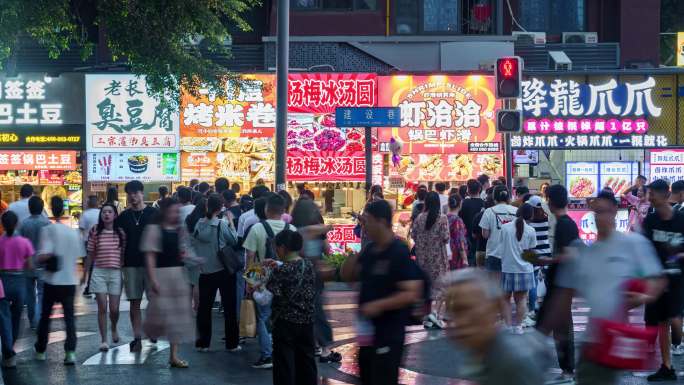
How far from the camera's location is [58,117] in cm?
2273

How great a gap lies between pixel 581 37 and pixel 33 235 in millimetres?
20007

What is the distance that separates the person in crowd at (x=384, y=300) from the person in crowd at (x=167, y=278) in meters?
3.46

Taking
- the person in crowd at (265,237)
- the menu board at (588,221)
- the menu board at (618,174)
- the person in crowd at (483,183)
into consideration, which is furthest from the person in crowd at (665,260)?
the menu board at (618,174)

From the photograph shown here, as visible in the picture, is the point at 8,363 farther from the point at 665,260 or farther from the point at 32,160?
the point at 32,160

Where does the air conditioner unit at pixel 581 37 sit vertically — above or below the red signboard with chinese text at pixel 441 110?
above

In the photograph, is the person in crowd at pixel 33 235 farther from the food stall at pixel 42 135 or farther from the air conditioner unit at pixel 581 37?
the air conditioner unit at pixel 581 37

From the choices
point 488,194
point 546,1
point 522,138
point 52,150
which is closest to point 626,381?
point 488,194

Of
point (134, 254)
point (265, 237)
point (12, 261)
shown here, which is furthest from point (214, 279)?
point (12, 261)

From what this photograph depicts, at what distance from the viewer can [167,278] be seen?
10836mm

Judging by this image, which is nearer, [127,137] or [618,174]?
[127,137]

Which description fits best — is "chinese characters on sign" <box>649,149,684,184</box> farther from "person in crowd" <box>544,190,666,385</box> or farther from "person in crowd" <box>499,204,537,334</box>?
"person in crowd" <box>544,190,666,385</box>

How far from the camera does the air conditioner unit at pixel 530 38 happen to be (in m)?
28.4

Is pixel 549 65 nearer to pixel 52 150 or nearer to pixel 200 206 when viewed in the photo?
pixel 52 150

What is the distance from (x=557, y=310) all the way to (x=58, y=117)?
17042mm
